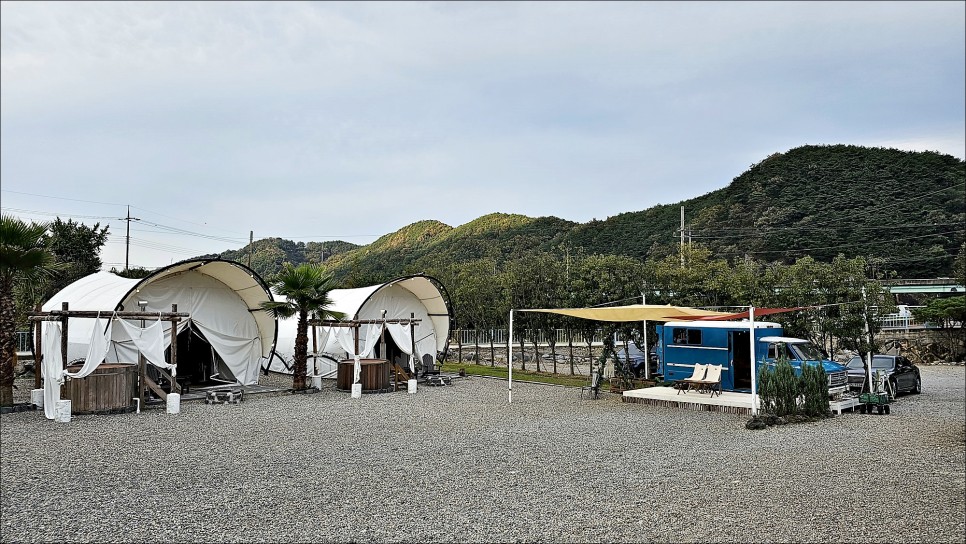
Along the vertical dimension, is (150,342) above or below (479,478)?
above

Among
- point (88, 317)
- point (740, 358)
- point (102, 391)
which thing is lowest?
point (102, 391)

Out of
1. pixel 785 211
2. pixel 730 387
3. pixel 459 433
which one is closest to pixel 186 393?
pixel 459 433

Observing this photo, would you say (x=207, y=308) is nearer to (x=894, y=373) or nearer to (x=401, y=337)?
(x=401, y=337)

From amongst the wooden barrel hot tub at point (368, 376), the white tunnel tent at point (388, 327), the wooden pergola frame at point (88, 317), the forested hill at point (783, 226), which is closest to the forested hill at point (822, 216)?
the forested hill at point (783, 226)

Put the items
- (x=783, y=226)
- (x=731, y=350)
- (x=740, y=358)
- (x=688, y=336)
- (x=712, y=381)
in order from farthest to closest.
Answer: (x=783, y=226), (x=688, y=336), (x=740, y=358), (x=731, y=350), (x=712, y=381)

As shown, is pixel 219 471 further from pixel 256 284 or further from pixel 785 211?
pixel 785 211

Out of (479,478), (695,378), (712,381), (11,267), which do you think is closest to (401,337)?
(695,378)

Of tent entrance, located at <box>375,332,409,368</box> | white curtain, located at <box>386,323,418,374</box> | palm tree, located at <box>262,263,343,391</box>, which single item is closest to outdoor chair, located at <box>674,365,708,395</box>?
white curtain, located at <box>386,323,418,374</box>

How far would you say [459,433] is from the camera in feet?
36.8

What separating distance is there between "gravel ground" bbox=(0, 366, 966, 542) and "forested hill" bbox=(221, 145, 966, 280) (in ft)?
59.7

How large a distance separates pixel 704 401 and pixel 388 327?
909 cm

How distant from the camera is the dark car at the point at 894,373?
1656 centimetres

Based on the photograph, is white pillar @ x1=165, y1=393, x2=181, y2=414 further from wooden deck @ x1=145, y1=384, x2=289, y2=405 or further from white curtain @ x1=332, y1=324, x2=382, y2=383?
white curtain @ x1=332, y1=324, x2=382, y2=383

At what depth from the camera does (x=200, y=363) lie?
64.1 ft
